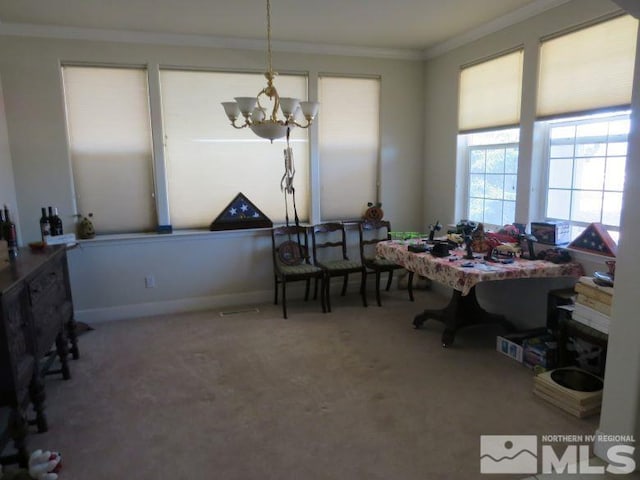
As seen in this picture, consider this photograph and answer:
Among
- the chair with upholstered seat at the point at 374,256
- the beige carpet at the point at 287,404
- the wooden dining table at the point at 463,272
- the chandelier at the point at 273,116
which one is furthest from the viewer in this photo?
the chair with upholstered seat at the point at 374,256

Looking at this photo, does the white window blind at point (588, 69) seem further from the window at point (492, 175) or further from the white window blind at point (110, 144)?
the white window blind at point (110, 144)

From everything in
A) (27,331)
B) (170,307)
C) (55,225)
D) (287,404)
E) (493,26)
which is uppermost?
(493,26)

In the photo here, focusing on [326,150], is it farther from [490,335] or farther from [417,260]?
[490,335]

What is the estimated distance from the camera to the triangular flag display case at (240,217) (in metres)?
4.47

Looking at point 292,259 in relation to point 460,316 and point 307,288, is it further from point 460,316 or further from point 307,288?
point 460,316

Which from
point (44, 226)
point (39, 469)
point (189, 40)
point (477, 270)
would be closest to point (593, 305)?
point (477, 270)

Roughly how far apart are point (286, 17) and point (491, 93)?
76.4 inches

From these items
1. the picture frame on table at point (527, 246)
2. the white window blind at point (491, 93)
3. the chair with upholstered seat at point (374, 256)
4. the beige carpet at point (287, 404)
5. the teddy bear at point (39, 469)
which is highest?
the white window blind at point (491, 93)

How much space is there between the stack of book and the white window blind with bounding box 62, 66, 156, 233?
3.73 meters

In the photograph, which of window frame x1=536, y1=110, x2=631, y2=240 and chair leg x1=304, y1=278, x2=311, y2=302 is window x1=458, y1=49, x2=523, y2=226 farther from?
chair leg x1=304, y1=278, x2=311, y2=302

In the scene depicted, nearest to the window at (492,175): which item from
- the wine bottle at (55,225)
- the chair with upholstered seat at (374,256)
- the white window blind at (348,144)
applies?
the chair with upholstered seat at (374,256)

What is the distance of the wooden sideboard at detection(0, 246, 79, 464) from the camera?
2.06 metres

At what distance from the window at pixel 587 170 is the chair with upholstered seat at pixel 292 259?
7.09 ft

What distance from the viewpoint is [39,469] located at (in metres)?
2.02
